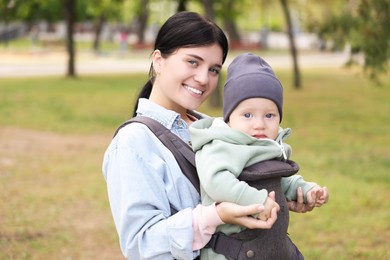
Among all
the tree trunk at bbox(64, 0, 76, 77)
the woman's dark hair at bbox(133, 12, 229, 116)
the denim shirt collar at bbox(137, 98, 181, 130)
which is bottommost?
the tree trunk at bbox(64, 0, 76, 77)

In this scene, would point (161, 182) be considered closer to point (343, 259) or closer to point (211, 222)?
point (211, 222)

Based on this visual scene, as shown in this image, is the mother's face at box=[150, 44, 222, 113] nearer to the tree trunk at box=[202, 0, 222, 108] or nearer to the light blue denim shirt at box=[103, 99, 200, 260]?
the light blue denim shirt at box=[103, 99, 200, 260]

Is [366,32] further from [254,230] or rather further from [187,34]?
[254,230]

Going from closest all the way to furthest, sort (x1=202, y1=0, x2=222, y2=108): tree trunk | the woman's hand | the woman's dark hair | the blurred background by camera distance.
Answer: the woman's hand → the woman's dark hair → the blurred background → (x1=202, y1=0, x2=222, y2=108): tree trunk

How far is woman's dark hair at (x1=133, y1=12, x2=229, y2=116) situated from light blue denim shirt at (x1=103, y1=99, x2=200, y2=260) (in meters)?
0.33

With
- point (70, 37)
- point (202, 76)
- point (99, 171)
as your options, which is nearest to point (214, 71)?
point (202, 76)

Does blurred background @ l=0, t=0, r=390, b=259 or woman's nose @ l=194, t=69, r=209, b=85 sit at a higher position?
woman's nose @ l=194, t=69, r=209, b=85

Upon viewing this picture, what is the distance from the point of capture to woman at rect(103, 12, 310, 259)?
2285mm

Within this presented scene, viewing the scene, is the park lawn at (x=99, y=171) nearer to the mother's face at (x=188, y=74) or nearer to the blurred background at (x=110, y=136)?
the blurred background at (x=110, y=136)

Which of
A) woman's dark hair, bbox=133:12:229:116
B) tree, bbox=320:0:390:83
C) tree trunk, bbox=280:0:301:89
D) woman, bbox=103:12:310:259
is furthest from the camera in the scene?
tree trunk, bbox=280:0:301:89

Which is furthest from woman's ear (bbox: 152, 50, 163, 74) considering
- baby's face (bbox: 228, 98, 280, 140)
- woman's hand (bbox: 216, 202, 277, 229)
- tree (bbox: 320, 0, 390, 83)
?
tree (bbox: 320, 0, 390, 83)

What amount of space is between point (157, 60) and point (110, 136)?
35.2 ft

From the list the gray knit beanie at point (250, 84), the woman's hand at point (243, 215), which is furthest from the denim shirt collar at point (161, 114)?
the woman's hand at point (243, 215)

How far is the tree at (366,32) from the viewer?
46.9 ft
